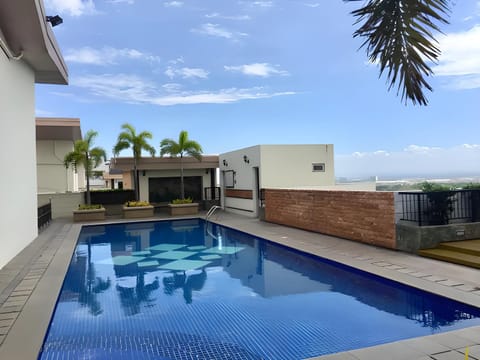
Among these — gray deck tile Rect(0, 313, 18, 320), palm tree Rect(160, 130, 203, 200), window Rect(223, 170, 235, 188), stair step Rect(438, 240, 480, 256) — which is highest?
palm tree Rect(160, 130, 203, 200)

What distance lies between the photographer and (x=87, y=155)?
670 inches

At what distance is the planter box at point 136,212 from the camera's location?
17516mm

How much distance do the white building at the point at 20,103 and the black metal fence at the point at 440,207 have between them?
27.1ft

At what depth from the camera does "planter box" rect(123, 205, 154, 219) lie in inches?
690

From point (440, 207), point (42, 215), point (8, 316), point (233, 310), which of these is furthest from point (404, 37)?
point (42, 215)

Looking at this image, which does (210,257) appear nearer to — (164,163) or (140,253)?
(140,253)

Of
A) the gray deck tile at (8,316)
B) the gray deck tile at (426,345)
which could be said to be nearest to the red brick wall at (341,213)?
the gray deck tile at (426,345)

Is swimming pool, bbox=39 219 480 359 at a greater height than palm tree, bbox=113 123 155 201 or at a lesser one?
lesser

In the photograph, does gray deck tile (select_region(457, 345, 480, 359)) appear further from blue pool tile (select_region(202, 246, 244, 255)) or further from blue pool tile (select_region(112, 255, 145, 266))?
blue pool tile (select_region(112, 255, 145, 266))

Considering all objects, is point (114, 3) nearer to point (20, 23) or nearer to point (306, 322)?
point (20, 23)

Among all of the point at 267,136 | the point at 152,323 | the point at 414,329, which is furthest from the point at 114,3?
the point at 267,136

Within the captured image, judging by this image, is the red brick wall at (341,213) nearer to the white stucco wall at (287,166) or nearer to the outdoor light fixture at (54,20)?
the white stucco wall at (287,166)

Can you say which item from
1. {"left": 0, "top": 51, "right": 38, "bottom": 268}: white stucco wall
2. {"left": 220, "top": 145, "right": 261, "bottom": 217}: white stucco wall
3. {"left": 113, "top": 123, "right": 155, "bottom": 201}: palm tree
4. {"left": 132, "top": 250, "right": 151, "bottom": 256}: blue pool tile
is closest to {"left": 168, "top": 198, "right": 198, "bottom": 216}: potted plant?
{"left": 220, "top": 145, "right": 261, "bottom": 217}: white stucco wall

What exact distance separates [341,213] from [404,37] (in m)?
8.33
